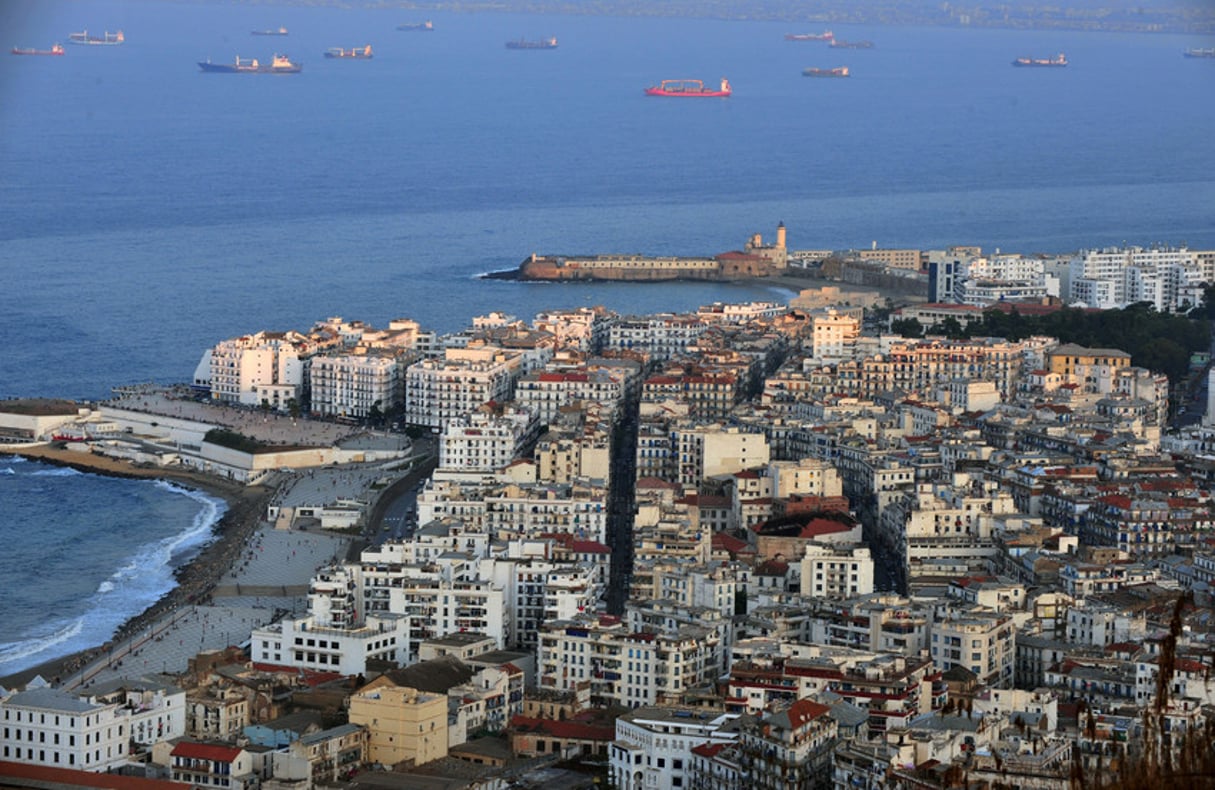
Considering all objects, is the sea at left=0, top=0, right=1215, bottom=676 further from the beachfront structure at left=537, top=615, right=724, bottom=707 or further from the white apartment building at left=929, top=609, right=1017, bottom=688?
the white apartment building at left=929, top=609, right=1017, bottom=688

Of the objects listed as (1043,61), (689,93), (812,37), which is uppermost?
(812,37)

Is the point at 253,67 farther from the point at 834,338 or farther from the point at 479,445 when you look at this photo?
the point at 479,445

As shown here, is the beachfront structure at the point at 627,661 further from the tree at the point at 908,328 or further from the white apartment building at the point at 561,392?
the tree at the point at 908,328

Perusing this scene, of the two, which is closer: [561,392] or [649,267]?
[561,392]

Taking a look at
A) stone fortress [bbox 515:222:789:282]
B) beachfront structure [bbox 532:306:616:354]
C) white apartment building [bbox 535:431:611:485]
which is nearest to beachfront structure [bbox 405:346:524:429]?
beachfront structure [bbox 532:306:616:354]

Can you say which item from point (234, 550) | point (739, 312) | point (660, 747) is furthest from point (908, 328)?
point (660, 747)

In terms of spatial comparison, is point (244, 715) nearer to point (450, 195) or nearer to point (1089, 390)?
point (1089, 390)

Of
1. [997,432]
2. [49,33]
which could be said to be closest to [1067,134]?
[49,33]
